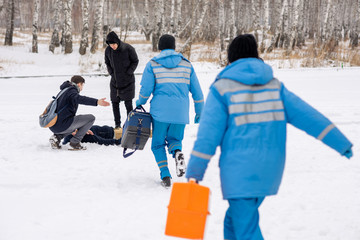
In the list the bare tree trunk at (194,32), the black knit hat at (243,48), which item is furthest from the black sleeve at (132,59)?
the bare tree trunk at (194,32)

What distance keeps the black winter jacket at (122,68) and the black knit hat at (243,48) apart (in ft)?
16.0

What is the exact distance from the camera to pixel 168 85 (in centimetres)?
495

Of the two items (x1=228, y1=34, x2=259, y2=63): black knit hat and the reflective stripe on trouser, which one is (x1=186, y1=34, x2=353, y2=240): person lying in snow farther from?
(x1=228, y1=34, x2=259, y2=63): black knit hat

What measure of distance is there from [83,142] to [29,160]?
1.30m

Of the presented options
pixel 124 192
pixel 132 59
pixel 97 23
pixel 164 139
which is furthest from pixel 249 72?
pixel 97 23

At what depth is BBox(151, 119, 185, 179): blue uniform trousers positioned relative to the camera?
201 inches

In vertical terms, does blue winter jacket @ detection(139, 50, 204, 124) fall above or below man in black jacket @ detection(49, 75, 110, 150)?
above

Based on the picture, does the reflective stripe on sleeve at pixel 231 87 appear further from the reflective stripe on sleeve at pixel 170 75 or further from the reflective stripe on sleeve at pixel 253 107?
the reflective stripe on sleeve at pixel 170 75

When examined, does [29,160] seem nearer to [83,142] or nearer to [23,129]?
[83,142]

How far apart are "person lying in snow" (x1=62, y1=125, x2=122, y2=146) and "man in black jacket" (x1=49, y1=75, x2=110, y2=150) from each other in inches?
8.9

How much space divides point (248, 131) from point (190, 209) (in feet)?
1.91

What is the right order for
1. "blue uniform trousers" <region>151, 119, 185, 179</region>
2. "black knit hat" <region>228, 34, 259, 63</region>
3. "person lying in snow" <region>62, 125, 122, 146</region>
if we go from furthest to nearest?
"person lying in snow" <region>62, 125, 122, 146</region> < "blue uniform trousers" <region>151, 119, 185, 179</region> < "black knit hat" <region>228, 34, 259, 63</region>

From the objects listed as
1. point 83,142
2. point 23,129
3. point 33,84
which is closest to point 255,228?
point 83,142

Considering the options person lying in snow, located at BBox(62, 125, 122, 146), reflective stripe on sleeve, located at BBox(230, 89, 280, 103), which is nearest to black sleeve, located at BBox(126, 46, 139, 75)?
person lying in snow, located at BBox(62, 125, 122, 146)
